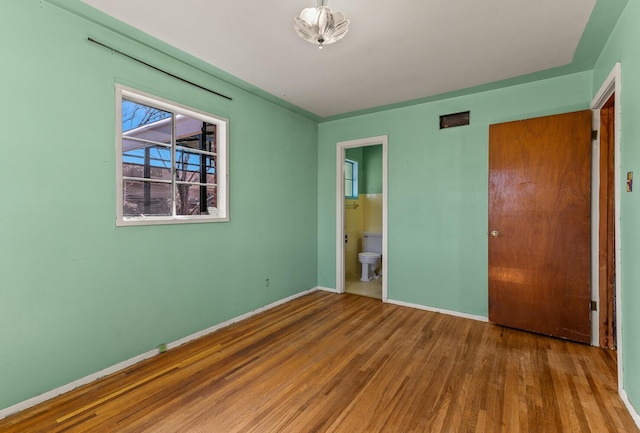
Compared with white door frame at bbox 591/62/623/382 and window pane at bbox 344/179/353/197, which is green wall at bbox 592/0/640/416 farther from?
window pane at bbox 344/179/353/197

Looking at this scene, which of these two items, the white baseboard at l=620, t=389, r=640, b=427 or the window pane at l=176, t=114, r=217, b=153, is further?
the window pane at l=176, t=114, r=217, b=153

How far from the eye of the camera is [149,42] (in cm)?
228

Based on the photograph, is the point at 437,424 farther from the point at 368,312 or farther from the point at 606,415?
the point at 368,312

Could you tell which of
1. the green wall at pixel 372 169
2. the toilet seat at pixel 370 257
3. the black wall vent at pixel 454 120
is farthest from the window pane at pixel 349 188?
the black wall vent at pixel 454 120

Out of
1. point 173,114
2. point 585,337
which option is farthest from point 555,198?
point 173,114

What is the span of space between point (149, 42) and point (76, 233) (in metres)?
1.55

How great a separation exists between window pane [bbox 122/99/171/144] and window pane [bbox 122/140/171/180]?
0.09m

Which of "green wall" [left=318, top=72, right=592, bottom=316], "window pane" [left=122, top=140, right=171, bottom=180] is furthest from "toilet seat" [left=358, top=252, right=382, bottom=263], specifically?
"window pane" [left=122, top=140, right=171, bottom=180]

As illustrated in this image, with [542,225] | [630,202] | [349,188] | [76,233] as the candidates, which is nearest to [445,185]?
[542,225]

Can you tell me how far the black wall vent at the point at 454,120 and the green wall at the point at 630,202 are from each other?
137cm

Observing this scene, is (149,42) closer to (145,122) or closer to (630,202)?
(145,122)

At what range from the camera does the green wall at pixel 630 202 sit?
1.69 metres

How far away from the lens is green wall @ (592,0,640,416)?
1.69 metres

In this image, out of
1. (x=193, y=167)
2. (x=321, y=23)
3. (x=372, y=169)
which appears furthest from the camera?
(x=372, y=169)
